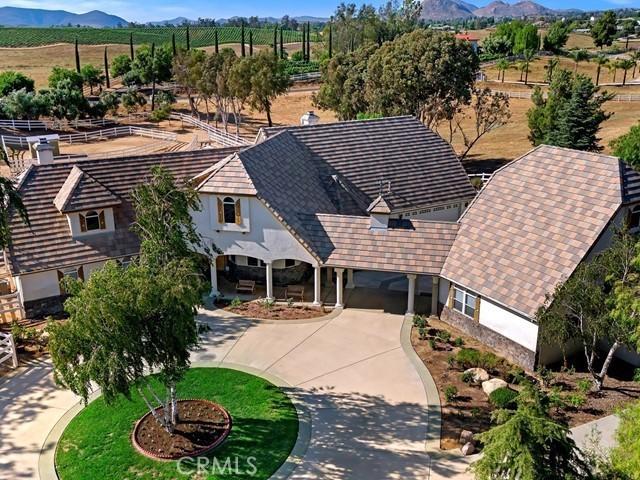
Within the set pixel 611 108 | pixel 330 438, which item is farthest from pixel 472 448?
pixel 611 108

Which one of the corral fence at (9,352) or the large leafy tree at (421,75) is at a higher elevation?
the large leafy tree at (421,75)

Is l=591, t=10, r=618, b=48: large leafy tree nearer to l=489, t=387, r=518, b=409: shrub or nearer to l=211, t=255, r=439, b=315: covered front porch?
l=211, t=255, r=439, b=315: covered front porch

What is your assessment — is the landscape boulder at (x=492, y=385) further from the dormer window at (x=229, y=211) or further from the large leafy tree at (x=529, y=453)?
the dormer window at (x=229, y=211)

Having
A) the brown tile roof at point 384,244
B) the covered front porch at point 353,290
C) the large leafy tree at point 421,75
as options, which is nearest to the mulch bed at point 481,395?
the covered front porch at point 353,290

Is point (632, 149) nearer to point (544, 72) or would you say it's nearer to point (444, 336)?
point (444, 336)

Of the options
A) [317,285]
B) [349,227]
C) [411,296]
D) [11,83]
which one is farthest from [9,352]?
[11,83]

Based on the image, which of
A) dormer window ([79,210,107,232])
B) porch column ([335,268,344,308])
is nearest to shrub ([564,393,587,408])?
porch column ([335,268,344,308])

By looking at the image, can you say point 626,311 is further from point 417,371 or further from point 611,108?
point 611,108
